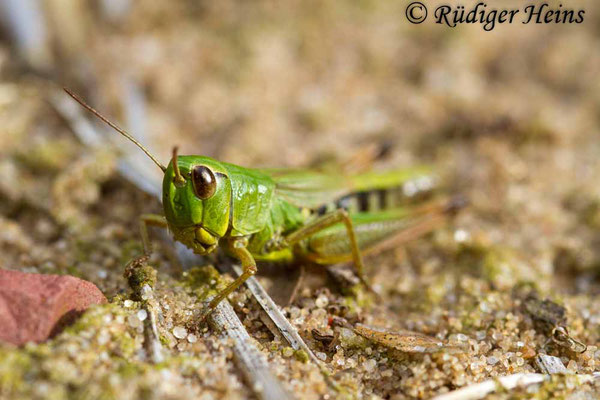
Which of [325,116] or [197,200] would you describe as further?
[325,116]

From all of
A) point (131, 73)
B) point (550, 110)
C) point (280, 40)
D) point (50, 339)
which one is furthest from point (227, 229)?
point (550, 110)

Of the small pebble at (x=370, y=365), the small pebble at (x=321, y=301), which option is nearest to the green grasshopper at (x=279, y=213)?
the small pebble at (x=321, y=301)

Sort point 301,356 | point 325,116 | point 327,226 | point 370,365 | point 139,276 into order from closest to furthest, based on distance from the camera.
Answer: point 301,356
point 370,365
point 139,276
point 327,226
point 325,116

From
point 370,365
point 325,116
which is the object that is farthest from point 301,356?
point 325,116

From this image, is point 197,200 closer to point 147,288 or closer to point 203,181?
point 203,181

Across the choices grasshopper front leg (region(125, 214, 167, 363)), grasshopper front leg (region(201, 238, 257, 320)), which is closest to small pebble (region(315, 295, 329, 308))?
grasshopper front leg (region(201, 238, 257, 320))

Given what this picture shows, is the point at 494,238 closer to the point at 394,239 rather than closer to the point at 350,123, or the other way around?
the point at 394,239

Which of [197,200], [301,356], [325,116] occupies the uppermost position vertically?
[325,116]
